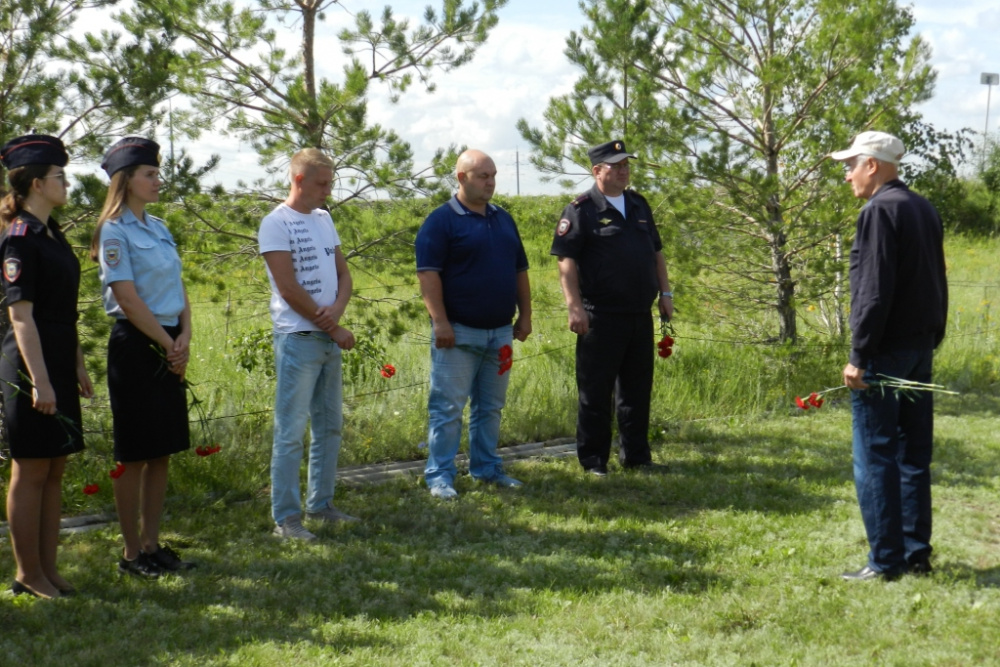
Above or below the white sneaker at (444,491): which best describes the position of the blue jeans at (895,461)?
above

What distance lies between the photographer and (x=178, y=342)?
4254 millimetres

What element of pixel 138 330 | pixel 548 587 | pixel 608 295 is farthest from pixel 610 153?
pixel 138 330

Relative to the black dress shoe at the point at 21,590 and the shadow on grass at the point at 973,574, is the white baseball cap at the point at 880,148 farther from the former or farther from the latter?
the black dress shoe at the point at 21,590

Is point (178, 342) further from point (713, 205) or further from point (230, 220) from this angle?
point (713, 205)

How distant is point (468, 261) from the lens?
5.55 m

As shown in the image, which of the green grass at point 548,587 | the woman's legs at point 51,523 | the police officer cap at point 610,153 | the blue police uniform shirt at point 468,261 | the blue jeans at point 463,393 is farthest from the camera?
the police officer cap at point 610,153

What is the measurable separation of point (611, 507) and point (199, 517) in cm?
210

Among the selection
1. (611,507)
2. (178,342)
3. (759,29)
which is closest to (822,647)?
(611,507)

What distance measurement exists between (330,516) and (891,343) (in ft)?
9.02

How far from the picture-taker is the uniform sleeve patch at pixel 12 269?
12.6 ft

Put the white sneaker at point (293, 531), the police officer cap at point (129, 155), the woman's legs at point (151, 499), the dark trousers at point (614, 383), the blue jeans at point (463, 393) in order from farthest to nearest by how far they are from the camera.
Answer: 1. the dark trousers at point (614, 383)
2. the blue jeans at point (463, 393)
3. the white sneaker at point (293, 531)
4. the woman's legs at point (151, 499)
5. the police officer cap at point (129, 155)

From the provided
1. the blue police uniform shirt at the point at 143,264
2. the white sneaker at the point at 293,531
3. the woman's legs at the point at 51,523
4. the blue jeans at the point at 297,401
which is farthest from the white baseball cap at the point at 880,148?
the woman's legs at the point at 51,523

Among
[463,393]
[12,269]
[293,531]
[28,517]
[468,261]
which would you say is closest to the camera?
[12,269]

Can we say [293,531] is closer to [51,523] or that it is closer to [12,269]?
[51,523]
